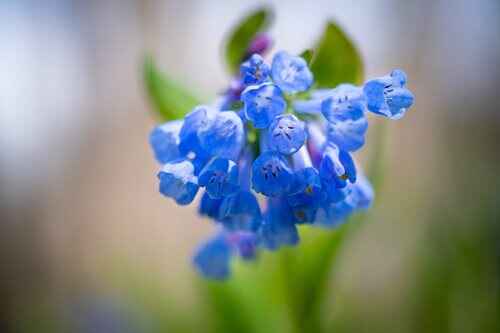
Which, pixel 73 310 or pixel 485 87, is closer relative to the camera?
pixel 73 310

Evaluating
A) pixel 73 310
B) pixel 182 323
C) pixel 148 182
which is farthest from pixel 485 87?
pixel 73 310

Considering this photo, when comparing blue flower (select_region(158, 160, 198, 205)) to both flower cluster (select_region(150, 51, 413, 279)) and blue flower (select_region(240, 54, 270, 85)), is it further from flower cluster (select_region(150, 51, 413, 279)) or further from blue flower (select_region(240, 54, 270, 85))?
blue flower (select_region(240, 54, 270, 85))

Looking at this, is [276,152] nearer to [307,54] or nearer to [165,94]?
[307,54]

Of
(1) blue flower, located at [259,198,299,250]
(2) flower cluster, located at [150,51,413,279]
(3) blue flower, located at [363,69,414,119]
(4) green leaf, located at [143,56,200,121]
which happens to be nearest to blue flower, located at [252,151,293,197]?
(2) flower cluster, located at [150,51,413,279]

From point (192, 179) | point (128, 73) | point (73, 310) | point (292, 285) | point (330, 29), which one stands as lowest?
point (73, 310)

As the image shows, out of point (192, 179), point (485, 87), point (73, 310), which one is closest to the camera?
point (192, 179)

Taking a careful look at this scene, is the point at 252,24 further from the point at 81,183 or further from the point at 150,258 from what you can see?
the point at 81,183

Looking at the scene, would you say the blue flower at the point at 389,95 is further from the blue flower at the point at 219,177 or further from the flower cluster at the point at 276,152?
the blue flower at the point at 219,177


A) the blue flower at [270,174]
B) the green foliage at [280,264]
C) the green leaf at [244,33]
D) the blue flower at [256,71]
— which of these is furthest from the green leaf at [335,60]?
A: the blue flower at [270,174]
